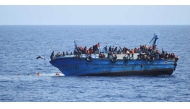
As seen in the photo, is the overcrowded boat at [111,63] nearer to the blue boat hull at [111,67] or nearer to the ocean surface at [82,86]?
the blue boat hull at [111,67]

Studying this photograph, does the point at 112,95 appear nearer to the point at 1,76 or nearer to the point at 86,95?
the point at 86,95

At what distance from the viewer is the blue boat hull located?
56.2 metres

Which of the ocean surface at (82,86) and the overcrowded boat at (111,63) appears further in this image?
the overcrowded boat at (111,63)

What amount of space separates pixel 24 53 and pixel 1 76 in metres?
15.1

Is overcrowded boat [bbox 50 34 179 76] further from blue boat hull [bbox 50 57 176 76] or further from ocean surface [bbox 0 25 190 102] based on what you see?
ocean surface [bbox 0 25 190 102]

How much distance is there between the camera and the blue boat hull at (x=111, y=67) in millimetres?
56250

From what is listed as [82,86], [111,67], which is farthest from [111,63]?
[82,86]

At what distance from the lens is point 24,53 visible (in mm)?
71438

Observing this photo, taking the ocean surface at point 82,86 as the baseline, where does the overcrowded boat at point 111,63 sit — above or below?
above

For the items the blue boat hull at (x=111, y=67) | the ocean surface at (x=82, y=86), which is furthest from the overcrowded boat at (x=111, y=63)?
the ocean surface at (x=82, y=86)

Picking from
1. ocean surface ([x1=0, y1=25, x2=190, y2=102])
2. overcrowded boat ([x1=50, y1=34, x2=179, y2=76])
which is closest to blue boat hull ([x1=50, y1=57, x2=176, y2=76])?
overcrowded boat ([x1=50, y1=34, x2=179, y2=76])

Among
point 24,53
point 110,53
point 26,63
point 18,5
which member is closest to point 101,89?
point 110,53

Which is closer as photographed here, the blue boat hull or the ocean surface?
the ocean surface
